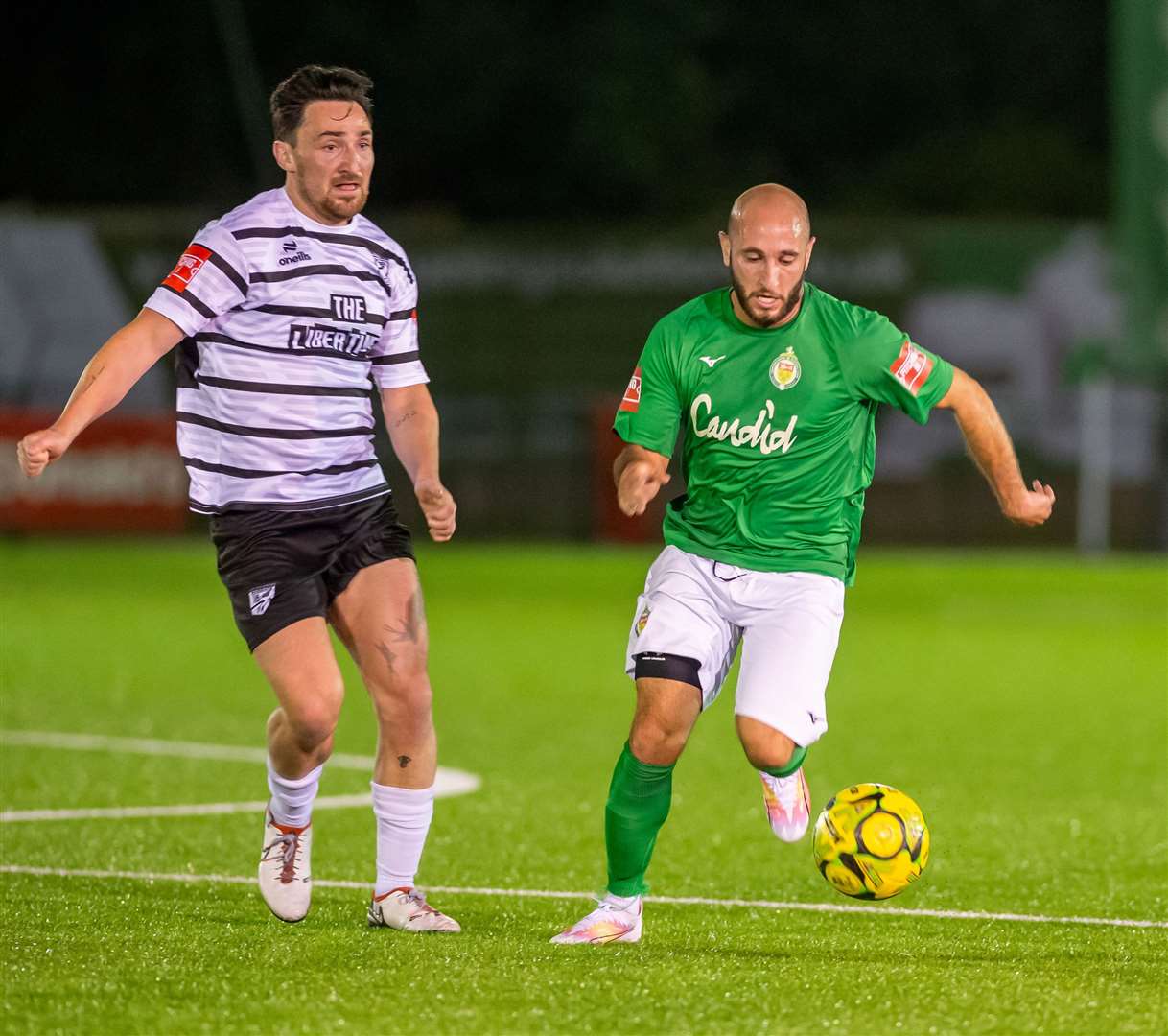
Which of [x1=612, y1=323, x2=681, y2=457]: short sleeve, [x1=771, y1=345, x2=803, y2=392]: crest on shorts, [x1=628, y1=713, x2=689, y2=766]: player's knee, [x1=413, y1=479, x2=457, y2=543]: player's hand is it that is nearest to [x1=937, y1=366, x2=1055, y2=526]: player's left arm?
[x1=771, y1=345, x2=803, y2=392]: crest on shorts

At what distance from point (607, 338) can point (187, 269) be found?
24.4m

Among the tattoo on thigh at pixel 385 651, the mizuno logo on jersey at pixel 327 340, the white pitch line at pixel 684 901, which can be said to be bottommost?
the white pitch line at pixel 684 901

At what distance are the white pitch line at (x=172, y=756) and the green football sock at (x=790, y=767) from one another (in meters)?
2.99

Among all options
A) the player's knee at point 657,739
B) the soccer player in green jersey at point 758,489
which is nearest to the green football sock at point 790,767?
the soccer player in green jersey at point 758,489

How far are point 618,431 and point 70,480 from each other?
21.6 meters

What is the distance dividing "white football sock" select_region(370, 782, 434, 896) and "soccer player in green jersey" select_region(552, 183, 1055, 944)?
1.89 feet

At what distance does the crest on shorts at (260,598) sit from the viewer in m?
6.20

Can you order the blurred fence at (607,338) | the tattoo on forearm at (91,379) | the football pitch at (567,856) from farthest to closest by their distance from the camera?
the blurred fence at (607,338) → the tattoo on forearm at (91,379) → the football pitch at (567,856)

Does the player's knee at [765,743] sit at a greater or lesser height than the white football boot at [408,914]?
greater

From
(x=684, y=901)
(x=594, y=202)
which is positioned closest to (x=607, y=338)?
(x=594, y=202)

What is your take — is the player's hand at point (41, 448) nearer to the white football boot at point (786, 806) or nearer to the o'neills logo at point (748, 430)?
the o'neills logo at point (748, 430)

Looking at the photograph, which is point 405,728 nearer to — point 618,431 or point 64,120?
point 618,431

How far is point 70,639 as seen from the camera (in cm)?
1667

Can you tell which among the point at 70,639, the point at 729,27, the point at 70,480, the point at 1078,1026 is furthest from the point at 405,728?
the point at 729,27
